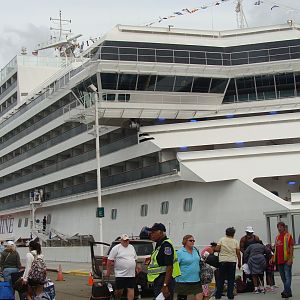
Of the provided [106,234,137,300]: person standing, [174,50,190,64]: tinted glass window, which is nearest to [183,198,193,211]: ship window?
[174,50,190,64]: tinted glass window

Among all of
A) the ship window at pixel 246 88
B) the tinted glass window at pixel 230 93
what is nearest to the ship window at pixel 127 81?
the tinted glass window at pixel 230 93

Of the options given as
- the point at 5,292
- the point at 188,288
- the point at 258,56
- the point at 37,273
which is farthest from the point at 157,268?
the point at 258,56

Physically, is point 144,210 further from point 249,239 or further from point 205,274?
point 205,274

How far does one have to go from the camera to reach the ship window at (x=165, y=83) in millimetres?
32438

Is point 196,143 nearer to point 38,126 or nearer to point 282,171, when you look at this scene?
point 282,171

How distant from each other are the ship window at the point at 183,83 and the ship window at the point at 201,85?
270 millimetres

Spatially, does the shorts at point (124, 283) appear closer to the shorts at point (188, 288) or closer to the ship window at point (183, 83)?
the shorts at point (188, 288)

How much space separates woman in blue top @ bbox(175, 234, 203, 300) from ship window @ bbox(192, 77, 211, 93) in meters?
23.1

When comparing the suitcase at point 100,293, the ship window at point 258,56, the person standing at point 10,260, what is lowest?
the suitcase at point 100,293

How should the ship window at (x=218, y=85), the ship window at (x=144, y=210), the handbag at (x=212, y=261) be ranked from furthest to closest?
the ship window at (x=144, y=210), the ship window at (x=218, y=85), the handbag at (x=212, y=261)

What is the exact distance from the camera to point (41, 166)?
53.6 m

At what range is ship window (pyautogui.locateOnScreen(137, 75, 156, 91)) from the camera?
32188 millimetres

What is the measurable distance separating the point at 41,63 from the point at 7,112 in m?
6.21

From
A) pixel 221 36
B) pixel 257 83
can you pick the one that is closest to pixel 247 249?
pixel 257 83
